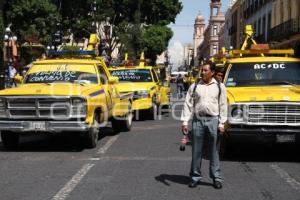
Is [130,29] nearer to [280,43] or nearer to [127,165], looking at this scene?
[280,43]

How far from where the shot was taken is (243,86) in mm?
11797

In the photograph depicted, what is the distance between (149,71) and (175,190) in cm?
1268

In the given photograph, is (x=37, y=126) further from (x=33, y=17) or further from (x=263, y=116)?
(x=33, y=17)

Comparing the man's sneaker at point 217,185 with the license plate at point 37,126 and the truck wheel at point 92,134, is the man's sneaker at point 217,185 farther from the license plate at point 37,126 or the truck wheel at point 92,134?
the license plate at point 37,126

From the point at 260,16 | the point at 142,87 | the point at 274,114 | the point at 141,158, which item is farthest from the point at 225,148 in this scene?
the point at 260,16

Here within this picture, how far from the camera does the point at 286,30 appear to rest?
142 ft

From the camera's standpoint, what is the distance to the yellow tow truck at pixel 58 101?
1143 centimetres

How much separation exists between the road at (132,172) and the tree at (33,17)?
33566 mm

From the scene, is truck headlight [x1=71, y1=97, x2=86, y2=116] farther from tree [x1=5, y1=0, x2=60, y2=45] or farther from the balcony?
tree [x1=5, y1=0, x2=60, y2=45]

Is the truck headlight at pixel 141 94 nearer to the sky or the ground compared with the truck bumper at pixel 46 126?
nearer to the sky

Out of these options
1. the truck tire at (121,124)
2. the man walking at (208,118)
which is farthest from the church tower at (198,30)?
the man walking at (208,118)

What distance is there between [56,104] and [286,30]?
34.3 m

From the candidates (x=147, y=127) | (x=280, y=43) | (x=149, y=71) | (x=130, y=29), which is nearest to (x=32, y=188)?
(x=147, y=127)

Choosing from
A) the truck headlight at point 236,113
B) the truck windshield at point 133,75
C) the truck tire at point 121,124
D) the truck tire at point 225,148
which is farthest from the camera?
the truck windshield at point 133,75
